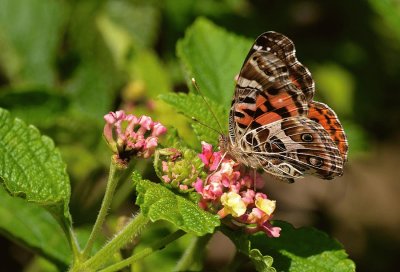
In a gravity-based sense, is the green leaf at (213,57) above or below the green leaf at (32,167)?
above

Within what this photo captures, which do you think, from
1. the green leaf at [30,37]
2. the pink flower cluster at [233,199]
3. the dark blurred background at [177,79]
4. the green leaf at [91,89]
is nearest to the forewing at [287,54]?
the pink flower cluster at [233,199]

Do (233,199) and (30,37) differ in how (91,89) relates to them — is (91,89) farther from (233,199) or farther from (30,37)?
(233,199)

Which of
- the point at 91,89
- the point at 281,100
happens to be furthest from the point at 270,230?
the point at 91,89

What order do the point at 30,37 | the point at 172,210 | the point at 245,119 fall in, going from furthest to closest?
the point at 30,37 < the point at 245,119 < the point at 172,210

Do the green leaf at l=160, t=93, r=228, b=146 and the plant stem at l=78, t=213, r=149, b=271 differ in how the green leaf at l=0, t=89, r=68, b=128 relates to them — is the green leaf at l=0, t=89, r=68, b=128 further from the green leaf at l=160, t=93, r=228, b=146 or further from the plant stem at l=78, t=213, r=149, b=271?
the plant stem at l=78, t=213, r=149, b=271

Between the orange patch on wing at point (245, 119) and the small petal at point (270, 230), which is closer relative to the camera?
the small petal at point (270, 230)

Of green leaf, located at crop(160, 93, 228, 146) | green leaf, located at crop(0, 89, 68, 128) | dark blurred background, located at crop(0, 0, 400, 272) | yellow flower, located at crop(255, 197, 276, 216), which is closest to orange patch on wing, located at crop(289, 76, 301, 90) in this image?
green leaf, located at crop(160, 93, 228, 146)

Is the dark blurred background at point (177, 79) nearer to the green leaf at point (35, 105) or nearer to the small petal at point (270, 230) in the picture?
the green leaf at point (35, 105)
